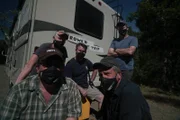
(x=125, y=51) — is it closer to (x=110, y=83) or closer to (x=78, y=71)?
(x=78, y=71)

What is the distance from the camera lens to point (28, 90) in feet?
5.23

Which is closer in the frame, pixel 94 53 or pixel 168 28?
pixel 94 53

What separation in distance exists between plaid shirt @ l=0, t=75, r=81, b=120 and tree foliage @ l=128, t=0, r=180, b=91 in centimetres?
720

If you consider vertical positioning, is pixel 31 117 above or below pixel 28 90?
below

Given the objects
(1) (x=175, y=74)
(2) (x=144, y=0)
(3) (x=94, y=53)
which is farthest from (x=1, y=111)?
(1) (x=175, y=74)

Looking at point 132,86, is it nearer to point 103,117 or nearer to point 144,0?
point 103,117

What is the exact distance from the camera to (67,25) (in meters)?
3.46

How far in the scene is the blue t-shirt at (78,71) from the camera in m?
3.28

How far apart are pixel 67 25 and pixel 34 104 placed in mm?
2200

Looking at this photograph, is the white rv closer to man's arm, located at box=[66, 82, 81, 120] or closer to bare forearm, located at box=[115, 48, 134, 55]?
bare forearm, located at box=[115, 48, 134, 55]

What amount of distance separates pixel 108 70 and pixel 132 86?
32cm

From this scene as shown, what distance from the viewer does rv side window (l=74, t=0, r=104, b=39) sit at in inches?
146

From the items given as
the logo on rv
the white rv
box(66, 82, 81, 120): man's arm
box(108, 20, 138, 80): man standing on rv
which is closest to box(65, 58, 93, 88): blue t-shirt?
the white rv

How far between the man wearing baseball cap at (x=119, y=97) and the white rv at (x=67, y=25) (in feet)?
5.31
